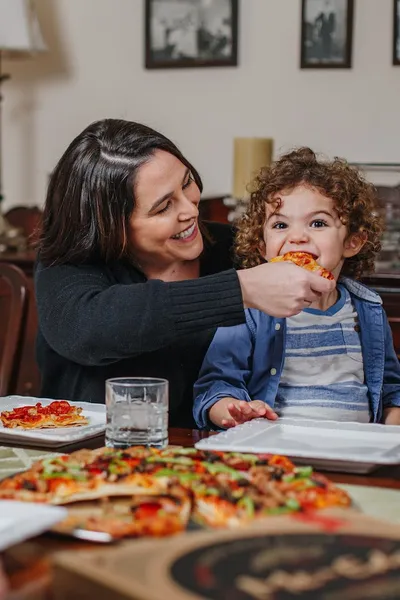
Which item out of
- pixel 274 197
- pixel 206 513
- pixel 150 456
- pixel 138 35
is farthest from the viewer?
pixel 138 35

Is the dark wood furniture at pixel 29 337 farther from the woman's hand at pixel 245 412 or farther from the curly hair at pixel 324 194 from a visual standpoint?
the woman's hand at pixel 245 412

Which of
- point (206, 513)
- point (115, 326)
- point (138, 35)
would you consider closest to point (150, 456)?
point (206, 513)

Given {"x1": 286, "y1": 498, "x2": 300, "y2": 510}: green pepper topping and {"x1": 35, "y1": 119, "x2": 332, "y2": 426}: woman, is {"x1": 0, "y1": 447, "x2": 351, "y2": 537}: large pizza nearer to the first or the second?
{"x1": 286, "y1": 498, "x2": 300, "y2": 510}: green pepper topping

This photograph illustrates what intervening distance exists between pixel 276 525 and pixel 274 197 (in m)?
1.12

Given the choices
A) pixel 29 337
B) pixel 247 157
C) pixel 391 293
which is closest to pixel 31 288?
pixel 29 337

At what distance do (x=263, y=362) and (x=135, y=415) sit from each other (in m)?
0.57

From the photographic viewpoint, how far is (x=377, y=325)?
1963 millimetres

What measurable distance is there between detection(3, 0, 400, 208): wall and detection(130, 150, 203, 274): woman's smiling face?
199cm

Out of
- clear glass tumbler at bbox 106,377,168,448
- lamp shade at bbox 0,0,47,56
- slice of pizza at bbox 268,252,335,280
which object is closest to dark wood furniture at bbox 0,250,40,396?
lamp shade at bbox 0,0,47,56

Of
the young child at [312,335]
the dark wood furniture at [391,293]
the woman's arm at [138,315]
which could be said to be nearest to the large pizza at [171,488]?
the woman's arm at [138,315]

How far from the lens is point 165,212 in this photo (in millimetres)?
1977

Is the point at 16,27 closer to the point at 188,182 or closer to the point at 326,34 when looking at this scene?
the point at 326,34

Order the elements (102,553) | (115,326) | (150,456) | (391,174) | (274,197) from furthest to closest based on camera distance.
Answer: (391,174) → (274,197) → (115,326) → (150,456) → (102,553)

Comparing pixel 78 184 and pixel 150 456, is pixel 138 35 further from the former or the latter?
pixel 150 456
